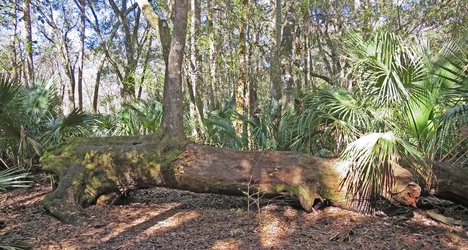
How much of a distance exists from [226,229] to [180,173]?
44.7 inches

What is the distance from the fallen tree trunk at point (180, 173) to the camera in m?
5.05

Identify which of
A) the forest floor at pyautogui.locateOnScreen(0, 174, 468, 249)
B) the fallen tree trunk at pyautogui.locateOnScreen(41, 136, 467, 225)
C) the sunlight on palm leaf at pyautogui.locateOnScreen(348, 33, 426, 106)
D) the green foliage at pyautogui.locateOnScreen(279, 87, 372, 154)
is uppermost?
the sunlight on palm leaf at pyautogui.locateOnScreen(348, 33, 426, 106)

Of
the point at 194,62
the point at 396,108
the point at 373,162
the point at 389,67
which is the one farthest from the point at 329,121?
the point at 194,62

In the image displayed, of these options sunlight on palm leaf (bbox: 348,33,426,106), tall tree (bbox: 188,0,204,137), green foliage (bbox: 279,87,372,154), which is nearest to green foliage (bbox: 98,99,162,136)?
tall tree (bbox: 188,0,204,137)

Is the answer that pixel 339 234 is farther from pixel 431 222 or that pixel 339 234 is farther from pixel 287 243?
pixel 431 222

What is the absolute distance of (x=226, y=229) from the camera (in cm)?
474

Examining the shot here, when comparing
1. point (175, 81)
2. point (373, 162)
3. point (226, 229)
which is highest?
point (175, 81)

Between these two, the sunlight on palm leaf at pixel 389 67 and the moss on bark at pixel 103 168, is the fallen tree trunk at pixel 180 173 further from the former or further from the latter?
the sunlight on palm leaf at pixel 389 67

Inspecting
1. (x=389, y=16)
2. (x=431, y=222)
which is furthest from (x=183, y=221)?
(x=389, y=16)

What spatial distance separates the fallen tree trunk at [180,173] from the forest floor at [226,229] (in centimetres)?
28

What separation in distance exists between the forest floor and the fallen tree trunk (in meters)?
0.28

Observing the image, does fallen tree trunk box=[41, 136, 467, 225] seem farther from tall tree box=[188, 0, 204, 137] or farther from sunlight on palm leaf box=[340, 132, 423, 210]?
tall tree box=[188, 0, 204, 137]

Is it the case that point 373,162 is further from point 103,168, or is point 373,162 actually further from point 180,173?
point 103,168

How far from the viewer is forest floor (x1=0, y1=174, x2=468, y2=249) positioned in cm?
423
